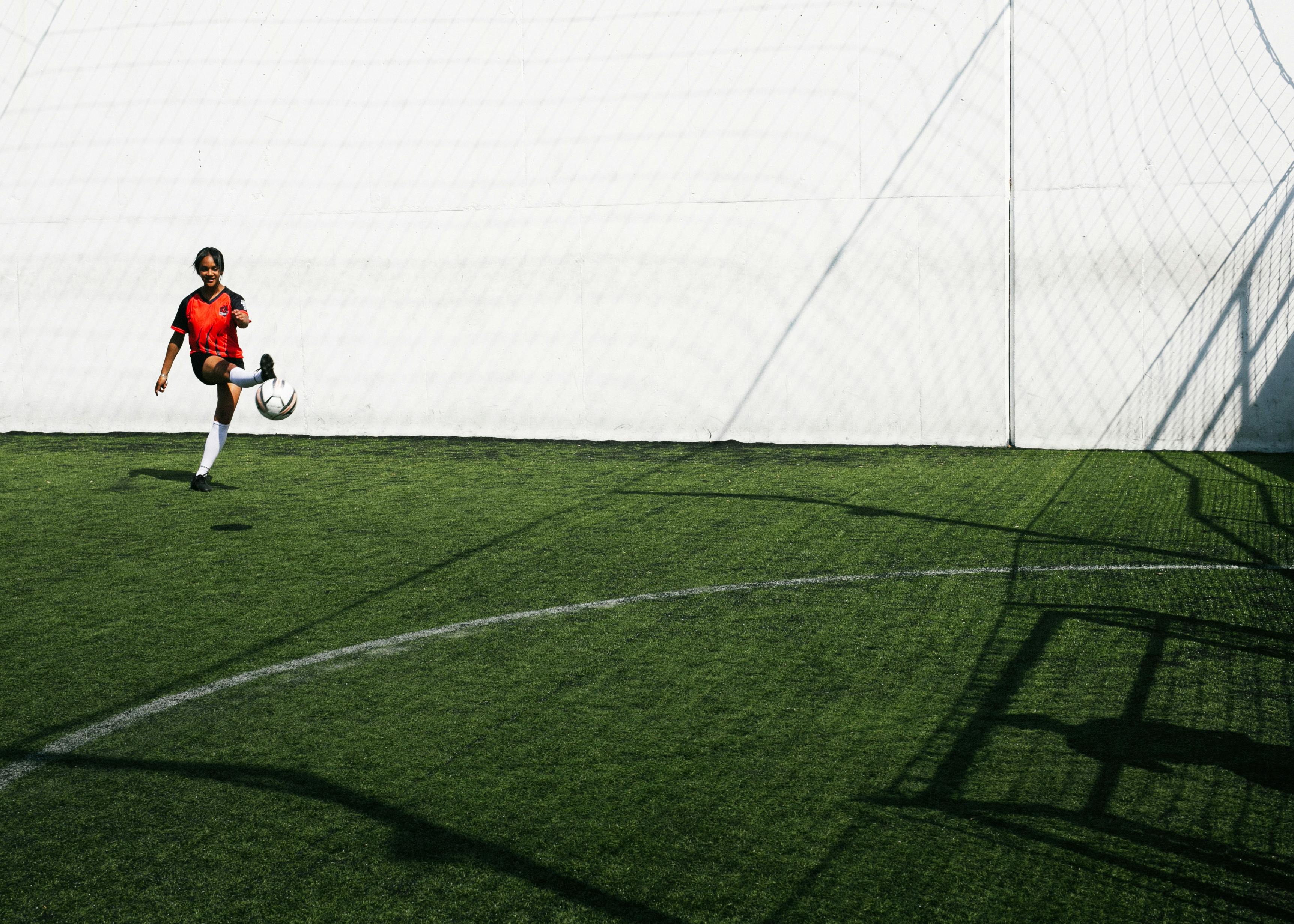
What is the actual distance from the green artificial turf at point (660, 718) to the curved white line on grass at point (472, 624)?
66 mm

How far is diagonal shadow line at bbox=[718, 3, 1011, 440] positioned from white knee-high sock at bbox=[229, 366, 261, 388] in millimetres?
5237

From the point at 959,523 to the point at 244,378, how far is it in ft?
17.0

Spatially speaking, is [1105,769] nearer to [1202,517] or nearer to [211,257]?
[1202,517]

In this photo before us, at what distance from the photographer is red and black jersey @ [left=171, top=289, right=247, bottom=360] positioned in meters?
9.24

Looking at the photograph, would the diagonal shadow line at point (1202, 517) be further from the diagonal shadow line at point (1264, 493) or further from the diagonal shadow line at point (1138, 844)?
the diagonal shadow line at point (1138, 844)

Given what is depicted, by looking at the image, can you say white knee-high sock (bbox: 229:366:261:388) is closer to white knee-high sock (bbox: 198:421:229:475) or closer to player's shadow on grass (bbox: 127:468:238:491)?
white knee-high sock (bbox: 198:421:229:475)

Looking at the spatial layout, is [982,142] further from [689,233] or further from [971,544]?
[971,544]

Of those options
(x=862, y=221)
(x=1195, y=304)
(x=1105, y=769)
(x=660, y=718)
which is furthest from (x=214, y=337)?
(x=1195, y=304)

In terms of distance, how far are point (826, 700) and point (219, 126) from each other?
11633 mm

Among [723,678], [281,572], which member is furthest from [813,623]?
[281,572]

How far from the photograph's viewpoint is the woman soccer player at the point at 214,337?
355 inches

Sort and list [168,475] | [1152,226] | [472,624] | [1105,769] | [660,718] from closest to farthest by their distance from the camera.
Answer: [1105,769] → [660,718] → [472,624] → [168,475] → [1152,226]

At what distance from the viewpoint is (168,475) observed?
10.7 meters

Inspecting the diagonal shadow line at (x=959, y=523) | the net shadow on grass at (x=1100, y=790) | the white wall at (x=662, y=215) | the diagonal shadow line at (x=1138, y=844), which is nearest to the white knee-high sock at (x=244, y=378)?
the diagonal shadow line at (x=959, y=523)
